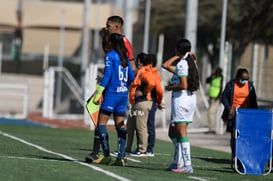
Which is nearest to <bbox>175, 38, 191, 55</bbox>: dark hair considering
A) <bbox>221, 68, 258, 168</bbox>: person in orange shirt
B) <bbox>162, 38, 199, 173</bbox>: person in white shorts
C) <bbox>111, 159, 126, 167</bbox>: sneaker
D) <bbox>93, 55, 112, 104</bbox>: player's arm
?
<bbox>162, 38, 199, 173</bbox>: person in white shorts

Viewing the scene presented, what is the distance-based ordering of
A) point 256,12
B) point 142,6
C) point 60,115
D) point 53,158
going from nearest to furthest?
point 53,158 < point 60,115 < point 256,12 < point 142,6

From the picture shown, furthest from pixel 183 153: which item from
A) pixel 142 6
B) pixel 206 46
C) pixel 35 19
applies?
pixel 35 19

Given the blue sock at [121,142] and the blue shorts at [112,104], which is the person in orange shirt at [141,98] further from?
the blue shorts at [112,104]

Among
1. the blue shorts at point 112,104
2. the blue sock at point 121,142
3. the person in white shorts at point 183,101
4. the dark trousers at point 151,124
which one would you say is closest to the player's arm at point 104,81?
the blue shorts at point 112,104

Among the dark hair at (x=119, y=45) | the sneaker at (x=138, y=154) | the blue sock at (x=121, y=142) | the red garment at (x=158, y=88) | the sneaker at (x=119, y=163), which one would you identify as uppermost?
the dark hair at (x=119, y=45)

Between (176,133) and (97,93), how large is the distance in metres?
1.29

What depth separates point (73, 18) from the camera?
228 feet

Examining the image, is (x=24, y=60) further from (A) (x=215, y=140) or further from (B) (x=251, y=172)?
(B) (x=251, y=172)

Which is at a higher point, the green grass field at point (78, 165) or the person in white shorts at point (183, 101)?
the person in white shorts at point (183, 101)

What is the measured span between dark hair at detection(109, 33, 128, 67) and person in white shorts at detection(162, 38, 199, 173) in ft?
2.50

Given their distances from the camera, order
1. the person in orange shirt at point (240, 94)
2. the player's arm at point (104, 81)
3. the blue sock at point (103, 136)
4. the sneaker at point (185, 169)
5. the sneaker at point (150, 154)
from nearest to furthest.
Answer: the sneaker at point (185, 169) < the player's arm at point (104, 81) < the blue sock at point (103, 136) < the person in orange shirt at point (240, 94) < the sneaker at point (150, 154)

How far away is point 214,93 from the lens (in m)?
30.6

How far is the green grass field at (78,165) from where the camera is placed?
45.0 ft

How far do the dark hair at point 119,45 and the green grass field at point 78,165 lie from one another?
62.6 inches
